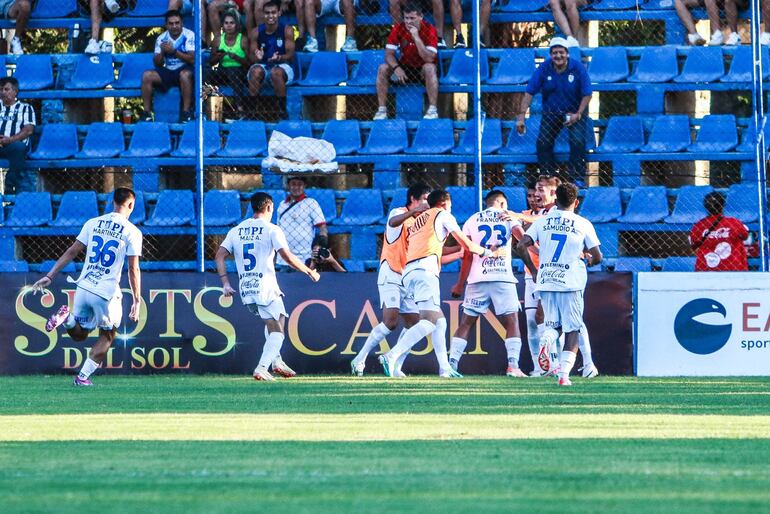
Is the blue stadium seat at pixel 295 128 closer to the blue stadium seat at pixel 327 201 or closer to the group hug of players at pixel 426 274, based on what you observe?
the blue stadium seat at pixel 327 201

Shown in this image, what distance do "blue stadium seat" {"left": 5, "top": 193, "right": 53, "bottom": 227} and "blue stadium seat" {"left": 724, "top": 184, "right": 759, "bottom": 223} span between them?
29.2ft

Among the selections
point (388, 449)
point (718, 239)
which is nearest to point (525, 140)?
point (718, 239)

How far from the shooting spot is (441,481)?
7.10 meters

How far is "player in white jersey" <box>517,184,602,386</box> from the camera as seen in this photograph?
1460 cm

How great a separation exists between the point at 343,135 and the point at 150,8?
4.18 m

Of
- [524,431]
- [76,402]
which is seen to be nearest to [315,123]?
[76,402]

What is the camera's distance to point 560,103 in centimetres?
1884

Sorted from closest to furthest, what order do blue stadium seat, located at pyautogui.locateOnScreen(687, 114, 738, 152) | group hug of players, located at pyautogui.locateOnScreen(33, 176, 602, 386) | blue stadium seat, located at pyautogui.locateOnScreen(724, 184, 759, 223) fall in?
group hug of players, located at pyautogui.locateOnScreen(33, 176, 602, 386)
blue stadium seat, located at pyautogui.locateOnScreen(724, 184, 759, 223)
blue stadium seat, located at pyautogui.locateOnScreen(687, 114, 738, 152)

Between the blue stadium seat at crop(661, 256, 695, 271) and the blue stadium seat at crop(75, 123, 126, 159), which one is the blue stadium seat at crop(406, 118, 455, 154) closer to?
the blue stadium seat at crop(661, 256, 695, 271)

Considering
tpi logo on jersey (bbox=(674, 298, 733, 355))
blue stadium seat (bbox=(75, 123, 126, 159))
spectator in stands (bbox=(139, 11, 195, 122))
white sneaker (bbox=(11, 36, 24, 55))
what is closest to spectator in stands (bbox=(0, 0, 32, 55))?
white sneaker (bbox=(11, 36, 24, 55))

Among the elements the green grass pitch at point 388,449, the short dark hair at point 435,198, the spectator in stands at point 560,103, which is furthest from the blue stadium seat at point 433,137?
the green grass pitch at point 388,449

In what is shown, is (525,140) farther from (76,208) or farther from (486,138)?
(76,208)

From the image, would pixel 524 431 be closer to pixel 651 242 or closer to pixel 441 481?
pixel 441 481

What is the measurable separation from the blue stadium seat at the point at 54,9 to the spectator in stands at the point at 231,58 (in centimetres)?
296
